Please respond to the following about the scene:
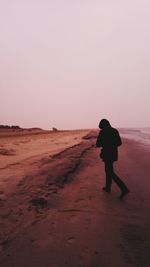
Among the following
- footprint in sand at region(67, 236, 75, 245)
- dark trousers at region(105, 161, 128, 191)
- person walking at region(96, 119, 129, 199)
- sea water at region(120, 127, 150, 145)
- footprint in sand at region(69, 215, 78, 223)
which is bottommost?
footprint in sand at region(67, 236, 75, 245)

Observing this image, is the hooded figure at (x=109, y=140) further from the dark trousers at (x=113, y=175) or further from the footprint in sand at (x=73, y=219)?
the footprint in sand at (x=73, y=219)

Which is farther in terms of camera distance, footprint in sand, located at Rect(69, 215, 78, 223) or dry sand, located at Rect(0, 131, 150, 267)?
footprint in sand, located at Rect(69, 215, 78, 223)

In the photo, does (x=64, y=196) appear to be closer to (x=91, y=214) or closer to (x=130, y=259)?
(x=91, y=214)

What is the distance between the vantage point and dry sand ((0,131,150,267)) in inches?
161

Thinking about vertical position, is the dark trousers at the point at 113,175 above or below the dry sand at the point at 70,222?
above

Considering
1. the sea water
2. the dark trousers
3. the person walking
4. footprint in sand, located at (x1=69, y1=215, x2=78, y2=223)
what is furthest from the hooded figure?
the sea water

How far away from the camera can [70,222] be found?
5359 mm

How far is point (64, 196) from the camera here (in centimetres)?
715

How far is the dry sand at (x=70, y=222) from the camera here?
161 inches

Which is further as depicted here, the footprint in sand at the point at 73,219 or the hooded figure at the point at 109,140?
the hooded figure at the point at 109,140

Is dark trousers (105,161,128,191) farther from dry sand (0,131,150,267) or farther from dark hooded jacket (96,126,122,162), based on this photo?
dry sand (0,131,150,267)

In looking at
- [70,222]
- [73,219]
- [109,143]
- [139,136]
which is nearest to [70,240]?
[70,222]

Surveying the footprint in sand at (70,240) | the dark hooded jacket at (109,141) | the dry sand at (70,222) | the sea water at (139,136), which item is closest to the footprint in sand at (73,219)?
the dry sand at (70,222)

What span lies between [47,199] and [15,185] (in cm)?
152
